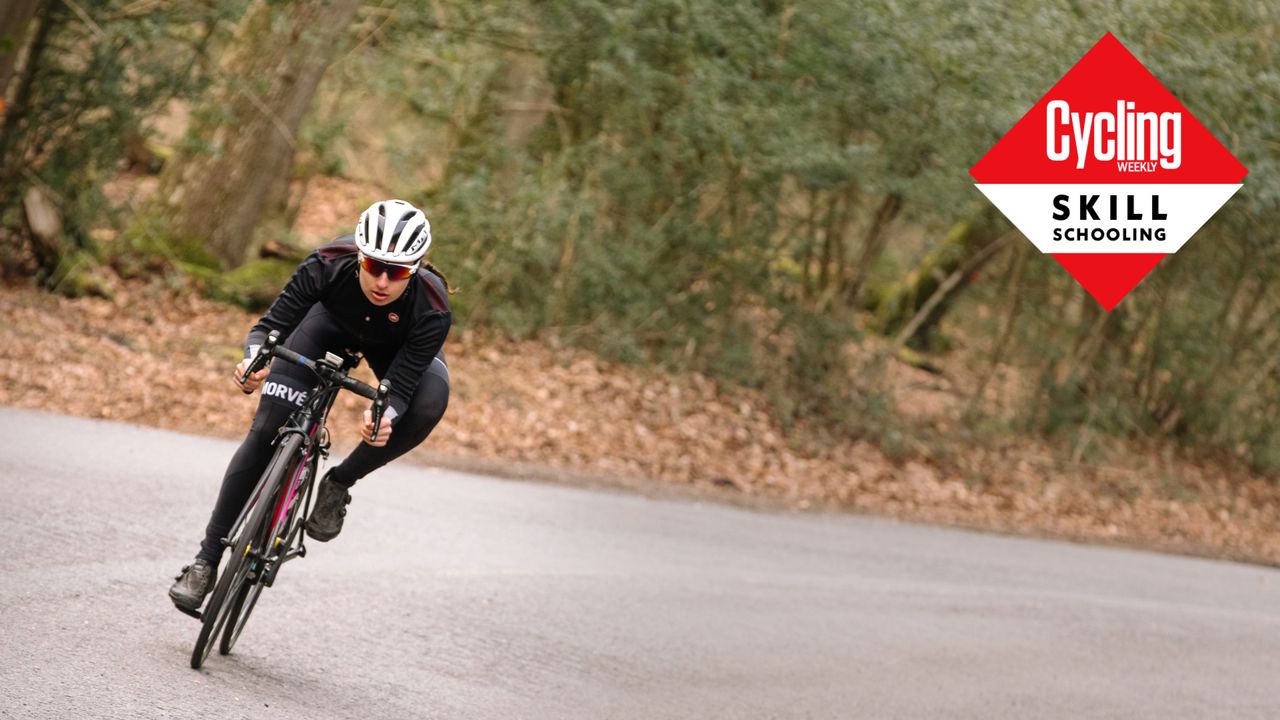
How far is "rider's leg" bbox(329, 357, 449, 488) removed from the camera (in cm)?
611

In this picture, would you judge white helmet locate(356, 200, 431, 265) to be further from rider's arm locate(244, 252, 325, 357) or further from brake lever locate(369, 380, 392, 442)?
brake lever locate(369, 380, 392, 442)

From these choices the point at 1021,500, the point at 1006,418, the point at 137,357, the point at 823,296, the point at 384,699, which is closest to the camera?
the point at 384,699

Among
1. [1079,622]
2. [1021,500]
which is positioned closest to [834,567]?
[1079,622]

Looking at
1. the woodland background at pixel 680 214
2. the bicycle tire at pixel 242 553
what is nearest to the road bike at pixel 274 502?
the bicycle tire at pixel 242 553

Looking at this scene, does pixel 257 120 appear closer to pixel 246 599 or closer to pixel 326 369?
pixel 246 599

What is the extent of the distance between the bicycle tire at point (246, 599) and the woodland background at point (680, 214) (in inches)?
248

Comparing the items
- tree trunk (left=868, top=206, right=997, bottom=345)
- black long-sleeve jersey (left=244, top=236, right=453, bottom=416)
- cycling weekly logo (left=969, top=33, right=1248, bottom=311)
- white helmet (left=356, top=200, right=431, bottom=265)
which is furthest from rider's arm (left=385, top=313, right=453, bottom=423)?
tree trunk (left=868, top=206, right=997, bottom=345)

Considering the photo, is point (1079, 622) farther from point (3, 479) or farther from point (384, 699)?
point (3, 479)

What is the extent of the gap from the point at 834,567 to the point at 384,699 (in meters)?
6.10

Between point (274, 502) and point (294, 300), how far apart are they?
85cm

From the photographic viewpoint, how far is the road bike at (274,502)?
226 inches

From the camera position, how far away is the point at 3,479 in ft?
27.3

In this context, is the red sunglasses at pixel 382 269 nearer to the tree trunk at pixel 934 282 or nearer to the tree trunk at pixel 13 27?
the tree trunk at pixel 13 27

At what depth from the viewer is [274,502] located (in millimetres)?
5984
